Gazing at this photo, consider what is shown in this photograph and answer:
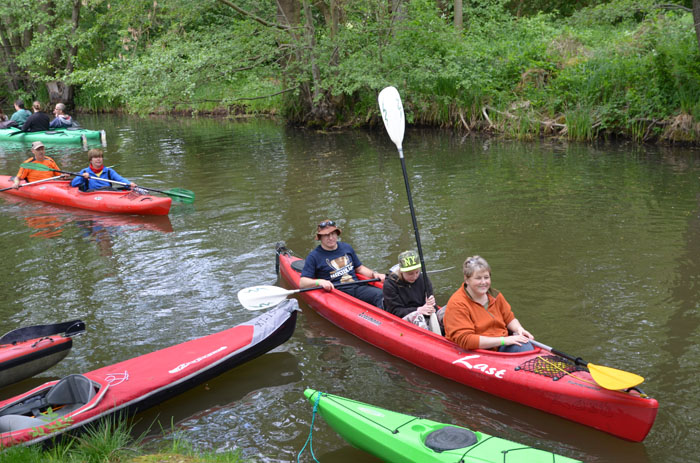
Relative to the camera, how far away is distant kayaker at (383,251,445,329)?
5.71 m

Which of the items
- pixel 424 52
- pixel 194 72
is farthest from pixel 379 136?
pixel 194 72

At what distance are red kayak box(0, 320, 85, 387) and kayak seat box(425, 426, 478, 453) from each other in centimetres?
341

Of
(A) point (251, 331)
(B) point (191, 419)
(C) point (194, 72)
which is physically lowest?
(B) point (191, 419)

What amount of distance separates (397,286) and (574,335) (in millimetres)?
1706

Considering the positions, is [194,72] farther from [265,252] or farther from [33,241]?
[265,252]

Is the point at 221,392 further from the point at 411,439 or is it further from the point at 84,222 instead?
the point at 84,222

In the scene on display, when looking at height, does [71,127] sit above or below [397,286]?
above

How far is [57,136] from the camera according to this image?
19.1 meters

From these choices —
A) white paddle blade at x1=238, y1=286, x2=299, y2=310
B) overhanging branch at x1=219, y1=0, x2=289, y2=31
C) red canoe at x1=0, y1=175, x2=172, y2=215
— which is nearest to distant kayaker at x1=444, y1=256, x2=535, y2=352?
white paddle blade at x1=238, y1=286, x2=299, y2=310

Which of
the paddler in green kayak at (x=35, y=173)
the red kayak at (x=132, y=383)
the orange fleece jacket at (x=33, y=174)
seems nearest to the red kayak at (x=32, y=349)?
the red kayak at (x=132, y=383)

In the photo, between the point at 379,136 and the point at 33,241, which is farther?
the point at 379,136

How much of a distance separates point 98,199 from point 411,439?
8946 millimetres

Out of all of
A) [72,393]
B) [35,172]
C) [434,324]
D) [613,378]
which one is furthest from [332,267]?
[35,172]

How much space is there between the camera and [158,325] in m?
6.46
